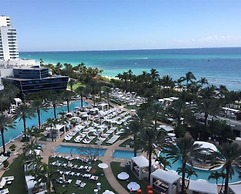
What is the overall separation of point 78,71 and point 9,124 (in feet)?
218

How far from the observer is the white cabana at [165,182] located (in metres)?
23.3

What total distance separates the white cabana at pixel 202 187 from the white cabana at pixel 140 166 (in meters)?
5.30

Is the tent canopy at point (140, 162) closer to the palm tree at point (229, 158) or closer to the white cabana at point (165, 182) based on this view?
the white cabana at point (165, 182)

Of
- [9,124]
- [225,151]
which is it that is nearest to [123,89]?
[9,124]

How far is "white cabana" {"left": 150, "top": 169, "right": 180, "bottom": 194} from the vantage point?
2328cm

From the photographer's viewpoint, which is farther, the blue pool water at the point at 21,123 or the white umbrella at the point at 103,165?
the blue pool water at the point at 21,123

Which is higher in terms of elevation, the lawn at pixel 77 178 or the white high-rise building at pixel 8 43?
the white high-rise building at pixel 8 43

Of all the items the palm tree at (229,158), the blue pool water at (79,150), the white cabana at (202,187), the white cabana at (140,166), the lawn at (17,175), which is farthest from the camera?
the blue pool water at (79,150)

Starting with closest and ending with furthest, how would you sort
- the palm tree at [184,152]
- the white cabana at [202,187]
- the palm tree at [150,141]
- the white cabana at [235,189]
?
the white cabana at [235,189] → the white cabana at [202,187] → the palm tree at [184,152] → the palm tree at [150,141]

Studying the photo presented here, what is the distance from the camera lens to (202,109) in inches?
1425

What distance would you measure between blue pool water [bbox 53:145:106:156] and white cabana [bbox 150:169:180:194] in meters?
8.93

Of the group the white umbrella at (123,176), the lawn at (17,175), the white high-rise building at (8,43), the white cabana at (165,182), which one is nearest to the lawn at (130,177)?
the white umbrella at (123,176)

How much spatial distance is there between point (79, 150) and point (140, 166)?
996 cm

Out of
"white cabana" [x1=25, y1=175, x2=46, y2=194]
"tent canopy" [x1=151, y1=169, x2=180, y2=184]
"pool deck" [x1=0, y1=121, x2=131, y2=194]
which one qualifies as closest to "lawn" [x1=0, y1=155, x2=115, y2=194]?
"pool deck" [x1=0, y1=121, x2=131, y2=194]
